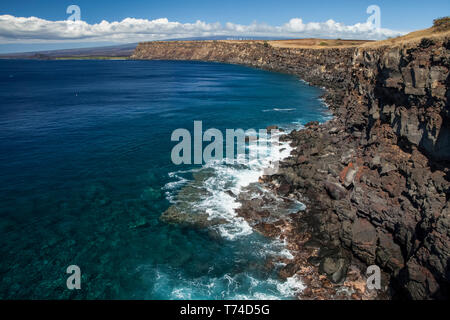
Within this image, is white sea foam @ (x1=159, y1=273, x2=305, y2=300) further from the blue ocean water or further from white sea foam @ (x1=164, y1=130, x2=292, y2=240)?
white sea foam @ (x1=164, y1=130, x2=292, y2=240)

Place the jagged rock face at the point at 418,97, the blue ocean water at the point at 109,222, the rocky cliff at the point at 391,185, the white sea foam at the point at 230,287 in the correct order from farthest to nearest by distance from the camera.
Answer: the jagged rock face at the point at 418,97 → the blue ocean water at the point at 109,222 → the white sea foam at the point at 230,287 → the rocky cliff at the point at 391,185

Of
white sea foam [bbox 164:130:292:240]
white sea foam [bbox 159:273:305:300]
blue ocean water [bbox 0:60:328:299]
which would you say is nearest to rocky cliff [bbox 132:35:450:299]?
white sea foam [bbox 159:273:305:300]

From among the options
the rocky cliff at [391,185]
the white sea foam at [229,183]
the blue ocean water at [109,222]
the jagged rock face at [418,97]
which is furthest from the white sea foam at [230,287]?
the jagged rock face at [418,97]

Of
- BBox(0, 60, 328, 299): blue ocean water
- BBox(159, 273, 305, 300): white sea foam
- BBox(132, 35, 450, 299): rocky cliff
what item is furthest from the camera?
BBox(0, 60, 328, 299): blue ocean water

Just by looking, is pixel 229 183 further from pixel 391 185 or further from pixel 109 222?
pixel 391 185

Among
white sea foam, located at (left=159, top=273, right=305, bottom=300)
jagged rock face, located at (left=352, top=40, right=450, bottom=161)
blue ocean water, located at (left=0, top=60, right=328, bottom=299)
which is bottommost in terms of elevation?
white sea foam, located at (left=159, top=273, right=305, bottom=300)

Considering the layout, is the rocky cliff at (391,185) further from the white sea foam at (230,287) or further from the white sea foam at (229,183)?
the white sea foam at (229,183)

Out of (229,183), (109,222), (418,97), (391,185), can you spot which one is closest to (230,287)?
(109,222)
